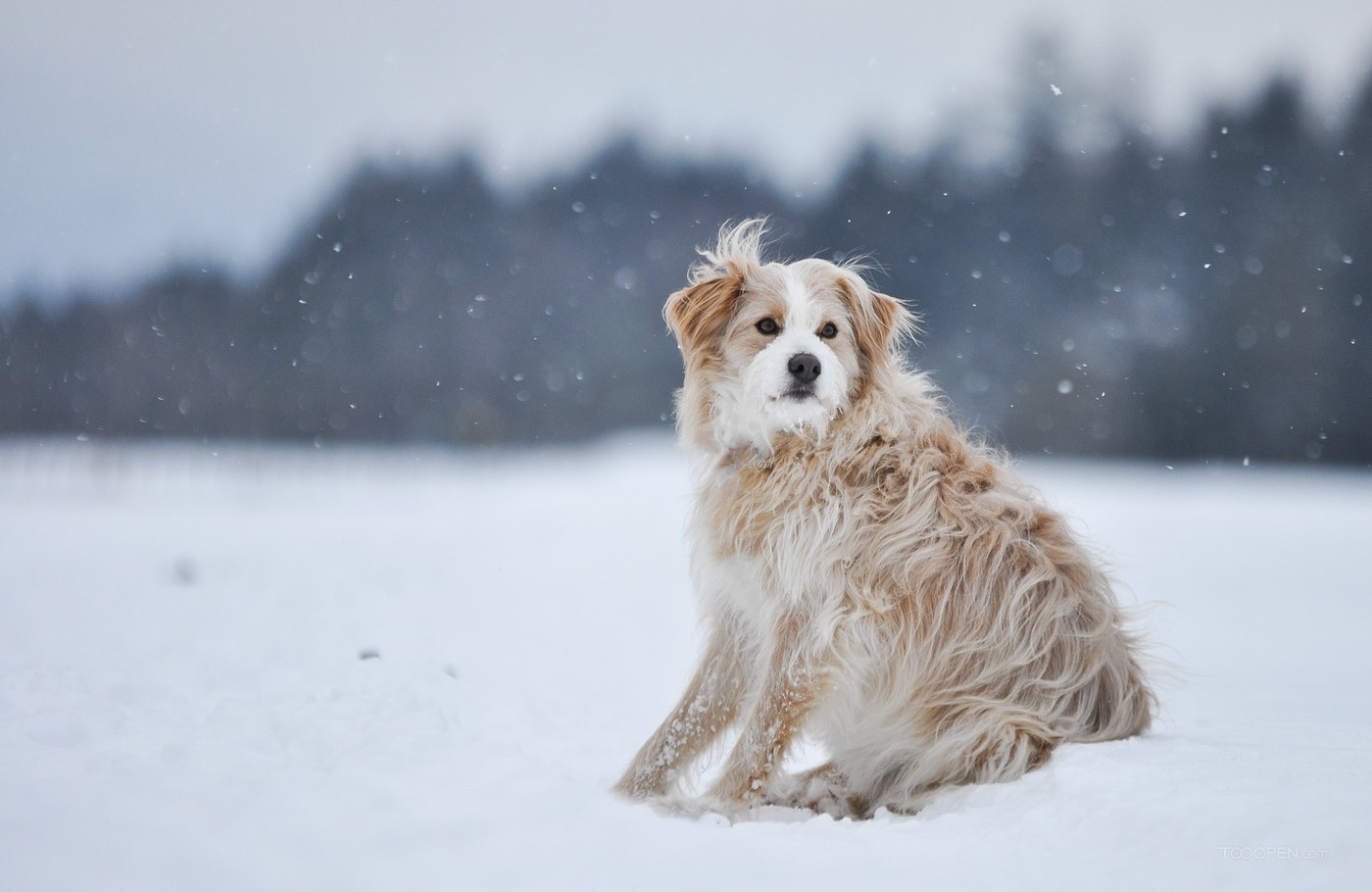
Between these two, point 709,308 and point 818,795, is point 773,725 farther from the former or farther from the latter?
point 709,308

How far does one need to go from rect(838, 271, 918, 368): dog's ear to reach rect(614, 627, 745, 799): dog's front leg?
1.21 m

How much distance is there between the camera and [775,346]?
366 cm

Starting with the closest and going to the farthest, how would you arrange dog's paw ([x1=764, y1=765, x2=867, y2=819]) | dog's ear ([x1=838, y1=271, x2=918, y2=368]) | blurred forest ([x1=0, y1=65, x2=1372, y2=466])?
dog's paw ([x1=764, y1=765, x2=867, y2=819])
dog's ear ([x1=838, y1=271, x2=918, y2=368])
blurred forest ([x1=0, y1=65, x2=1372, y2=466])

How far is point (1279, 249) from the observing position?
936 inches

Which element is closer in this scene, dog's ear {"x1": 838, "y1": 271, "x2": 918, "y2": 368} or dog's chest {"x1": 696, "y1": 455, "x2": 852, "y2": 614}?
dog's chest {"x1": 696, "y1": 455, "x2": 852, "y2": 614}

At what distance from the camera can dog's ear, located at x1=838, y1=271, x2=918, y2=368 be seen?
3.88m

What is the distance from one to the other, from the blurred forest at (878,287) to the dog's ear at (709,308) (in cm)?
1586

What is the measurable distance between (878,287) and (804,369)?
23.2m

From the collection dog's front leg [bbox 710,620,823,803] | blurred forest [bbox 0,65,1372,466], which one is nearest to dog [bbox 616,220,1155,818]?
dog's front leg [bbox 710,620,823,803]

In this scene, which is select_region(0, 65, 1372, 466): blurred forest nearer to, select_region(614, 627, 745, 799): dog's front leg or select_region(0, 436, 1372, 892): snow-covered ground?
select_region(0, 436, 1372, 892): snow-covered ground

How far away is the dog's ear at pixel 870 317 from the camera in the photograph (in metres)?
3.88

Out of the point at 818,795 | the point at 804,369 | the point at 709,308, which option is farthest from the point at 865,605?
the point at 709,308

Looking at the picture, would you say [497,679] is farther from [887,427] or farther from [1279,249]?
[1279,249]

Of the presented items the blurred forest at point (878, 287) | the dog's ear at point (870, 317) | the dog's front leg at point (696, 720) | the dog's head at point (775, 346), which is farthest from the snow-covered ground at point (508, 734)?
the blurred forest at point (878, 287)
